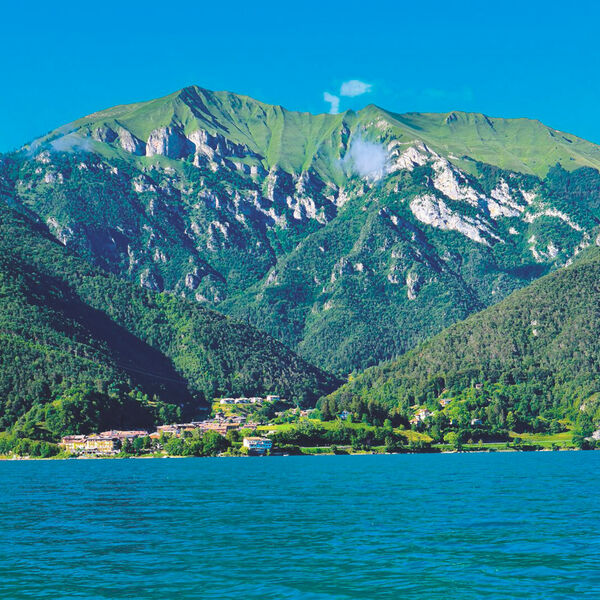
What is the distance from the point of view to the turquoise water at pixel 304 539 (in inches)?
2188

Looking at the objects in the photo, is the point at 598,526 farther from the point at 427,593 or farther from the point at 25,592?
the point at 25,592

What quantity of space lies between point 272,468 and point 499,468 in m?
48.1

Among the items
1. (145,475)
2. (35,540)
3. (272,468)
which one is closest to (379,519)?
(35,540)

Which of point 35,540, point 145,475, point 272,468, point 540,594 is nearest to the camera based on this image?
point 540,594

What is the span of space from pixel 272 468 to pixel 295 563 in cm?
12165

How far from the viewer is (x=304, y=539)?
75062 millimetres

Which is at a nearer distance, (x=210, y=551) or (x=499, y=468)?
(x=210, y=551)

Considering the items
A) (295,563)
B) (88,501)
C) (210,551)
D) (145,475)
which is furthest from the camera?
(145,475)

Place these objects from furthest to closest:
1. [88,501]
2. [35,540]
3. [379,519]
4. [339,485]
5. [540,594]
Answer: [339,485] < [88,501] < [379,519] < [35,540] < [540,594]

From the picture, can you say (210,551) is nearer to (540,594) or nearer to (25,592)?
(25,592)

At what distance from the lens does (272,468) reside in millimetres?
183750

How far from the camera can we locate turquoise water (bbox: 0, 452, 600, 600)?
55.6 meters

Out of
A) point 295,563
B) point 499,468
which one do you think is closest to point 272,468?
point 499,468

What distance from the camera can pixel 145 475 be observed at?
16088cm
